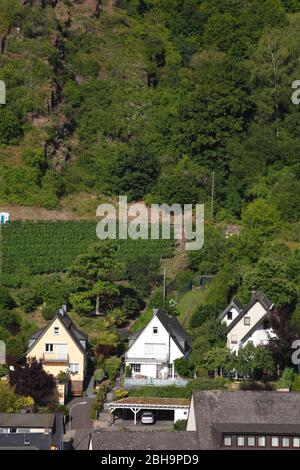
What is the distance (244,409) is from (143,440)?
5.83 meters

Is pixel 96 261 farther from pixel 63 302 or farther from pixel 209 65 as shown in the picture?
pixel 209 65

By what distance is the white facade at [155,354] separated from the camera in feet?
314

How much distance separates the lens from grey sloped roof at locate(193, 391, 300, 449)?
81875mm

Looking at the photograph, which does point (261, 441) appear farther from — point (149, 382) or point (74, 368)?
point (74, 368)

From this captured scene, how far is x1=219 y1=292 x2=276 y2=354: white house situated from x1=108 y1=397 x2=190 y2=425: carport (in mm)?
5251

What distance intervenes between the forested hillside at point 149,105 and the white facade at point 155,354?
52.6 ft

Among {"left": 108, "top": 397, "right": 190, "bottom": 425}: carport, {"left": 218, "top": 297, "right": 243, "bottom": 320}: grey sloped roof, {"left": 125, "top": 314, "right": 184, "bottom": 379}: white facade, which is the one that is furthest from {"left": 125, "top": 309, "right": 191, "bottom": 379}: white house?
{"left": 108, "top": 397, "right": 190, "bottom": 425}: carport

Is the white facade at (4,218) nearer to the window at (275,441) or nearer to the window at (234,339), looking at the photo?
the window at (234,339)

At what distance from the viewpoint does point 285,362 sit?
307 ft

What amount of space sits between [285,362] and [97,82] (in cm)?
3387

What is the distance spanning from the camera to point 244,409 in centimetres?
8338

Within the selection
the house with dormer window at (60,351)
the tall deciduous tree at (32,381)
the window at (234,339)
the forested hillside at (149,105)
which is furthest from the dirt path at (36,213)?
the tall deciduous tree at (32,381)

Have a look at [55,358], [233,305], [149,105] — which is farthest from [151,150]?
[55,358]

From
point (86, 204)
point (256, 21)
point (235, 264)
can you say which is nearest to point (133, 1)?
point (256, 21)
